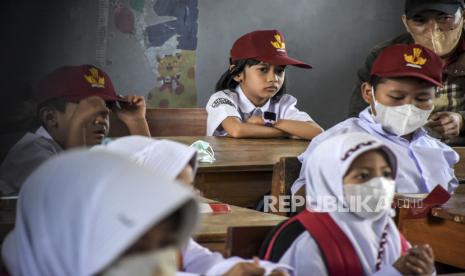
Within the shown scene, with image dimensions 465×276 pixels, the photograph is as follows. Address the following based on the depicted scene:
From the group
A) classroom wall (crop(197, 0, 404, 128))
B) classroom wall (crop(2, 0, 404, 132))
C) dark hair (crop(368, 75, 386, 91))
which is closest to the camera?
dark hair (crop(368, 75, 386, 91))

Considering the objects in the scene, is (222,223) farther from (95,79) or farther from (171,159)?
(95,79)

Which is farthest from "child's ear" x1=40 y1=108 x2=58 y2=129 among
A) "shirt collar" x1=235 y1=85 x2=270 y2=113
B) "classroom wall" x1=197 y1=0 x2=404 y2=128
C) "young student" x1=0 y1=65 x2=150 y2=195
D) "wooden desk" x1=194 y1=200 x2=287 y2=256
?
"classroom wall" x1=197 y1=0 x2=404 y2=128

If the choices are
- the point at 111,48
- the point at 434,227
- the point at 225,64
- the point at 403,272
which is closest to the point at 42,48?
the point at 403,272

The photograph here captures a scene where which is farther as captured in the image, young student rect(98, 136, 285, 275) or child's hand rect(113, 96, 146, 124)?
child's hand rect(113, 96, 146, 124)

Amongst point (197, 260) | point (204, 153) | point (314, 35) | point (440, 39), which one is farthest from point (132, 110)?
point (314, 35)

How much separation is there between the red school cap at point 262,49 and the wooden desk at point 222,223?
79.9 inches

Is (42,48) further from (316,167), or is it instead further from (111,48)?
(111,48)

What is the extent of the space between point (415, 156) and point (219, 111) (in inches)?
53.5

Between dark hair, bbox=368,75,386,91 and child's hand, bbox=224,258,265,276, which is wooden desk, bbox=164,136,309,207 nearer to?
dark hair, bbox=368,75,386,91

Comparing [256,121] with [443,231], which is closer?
[443,231]

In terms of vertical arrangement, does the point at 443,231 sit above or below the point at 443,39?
below

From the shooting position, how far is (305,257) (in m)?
1.99

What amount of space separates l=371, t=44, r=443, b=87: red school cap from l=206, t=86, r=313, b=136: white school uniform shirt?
4.03 feet

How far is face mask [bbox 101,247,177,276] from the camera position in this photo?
50.6 inches
